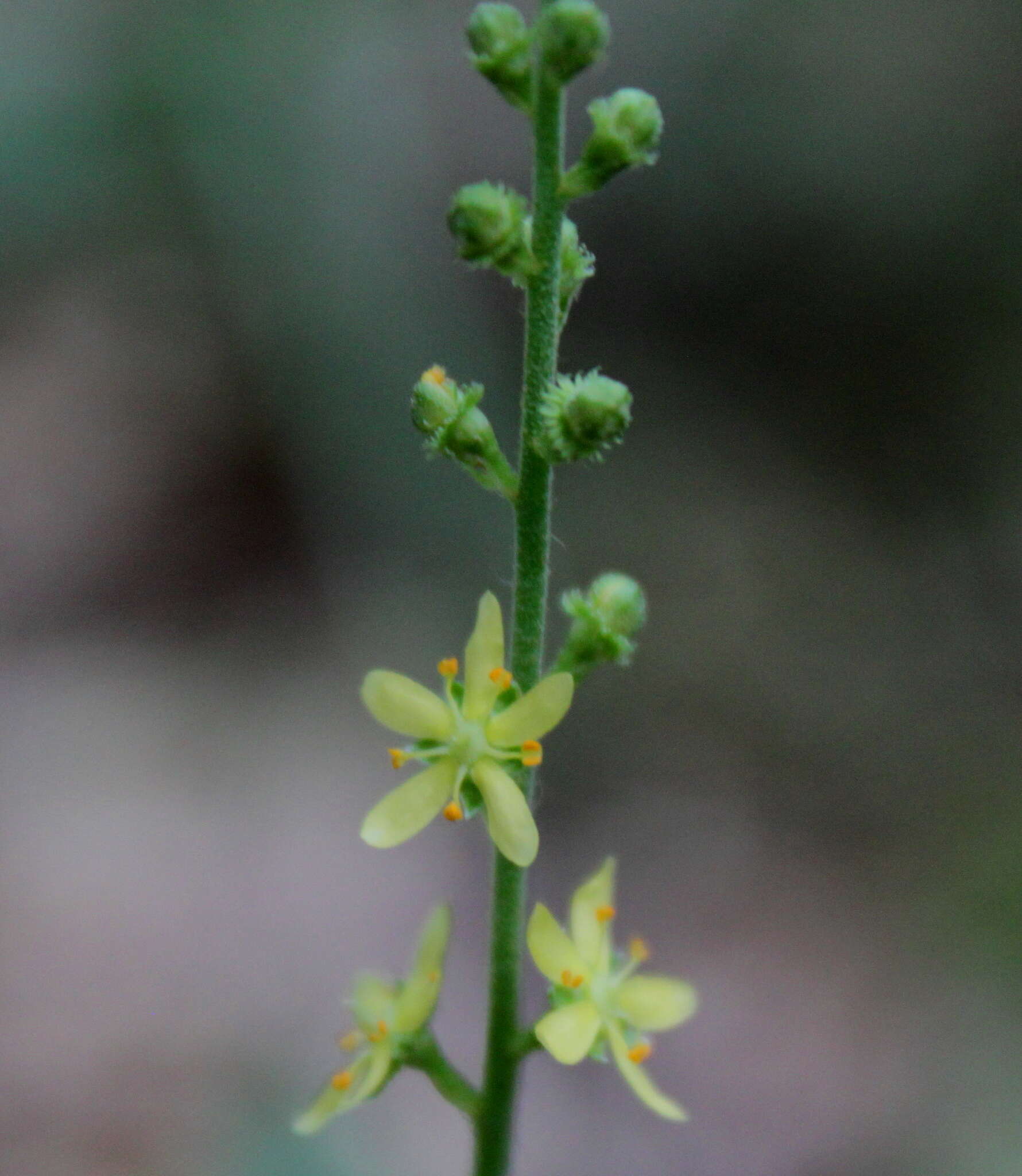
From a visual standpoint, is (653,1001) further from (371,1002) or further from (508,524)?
(508,524)

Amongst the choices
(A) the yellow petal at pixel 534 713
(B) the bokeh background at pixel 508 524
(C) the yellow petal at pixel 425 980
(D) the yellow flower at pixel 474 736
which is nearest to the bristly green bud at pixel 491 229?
(D) the yellow flower at pixel 474 736

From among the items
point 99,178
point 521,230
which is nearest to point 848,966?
point 521,230

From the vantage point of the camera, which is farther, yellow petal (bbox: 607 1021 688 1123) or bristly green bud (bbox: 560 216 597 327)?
yellow petal (bbox: 607 1021 688 1123)

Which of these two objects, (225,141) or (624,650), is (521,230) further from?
(225,141)

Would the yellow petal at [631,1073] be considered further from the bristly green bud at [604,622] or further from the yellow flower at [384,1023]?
the bristly green bud at [604,622]

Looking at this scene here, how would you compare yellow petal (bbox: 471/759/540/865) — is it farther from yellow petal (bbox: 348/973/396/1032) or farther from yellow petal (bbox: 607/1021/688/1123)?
Answer: yellow petal (bbox: 348/973/396/1032)

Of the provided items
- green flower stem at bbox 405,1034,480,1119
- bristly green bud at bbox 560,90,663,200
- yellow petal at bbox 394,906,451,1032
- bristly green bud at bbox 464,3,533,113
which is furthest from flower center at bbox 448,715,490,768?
bristly green bud at bbox 464,3,533,113

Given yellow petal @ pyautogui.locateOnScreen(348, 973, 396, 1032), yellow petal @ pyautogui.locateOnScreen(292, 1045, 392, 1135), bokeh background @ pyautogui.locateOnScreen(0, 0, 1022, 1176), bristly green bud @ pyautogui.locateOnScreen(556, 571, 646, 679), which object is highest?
bokeh background @ pyautogui.locateOnScreen(0, 0, 1022, 1176)
